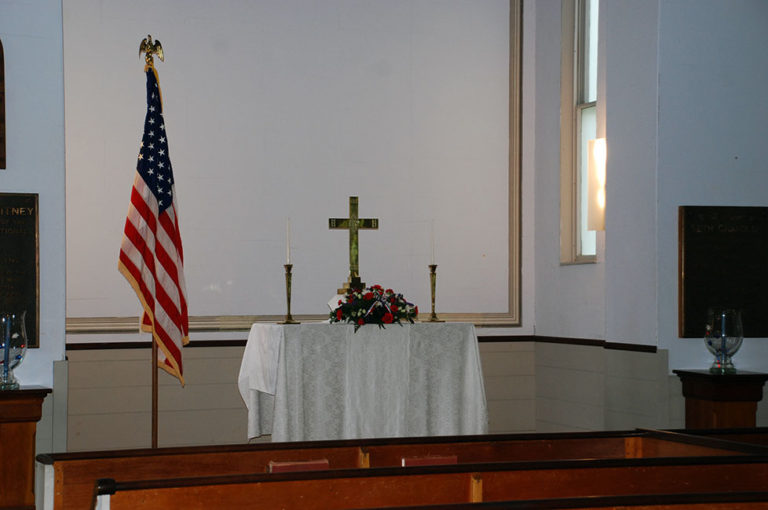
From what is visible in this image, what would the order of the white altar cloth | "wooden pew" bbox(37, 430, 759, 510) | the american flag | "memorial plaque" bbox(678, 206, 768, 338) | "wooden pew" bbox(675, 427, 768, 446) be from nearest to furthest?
"wooden pew" bbox(37, 430, 759, 510)
"wooden pew" bbox(675, 427, 768, 446)
the white altar cloth
the american flag
"memorial plaque" bbox(678, 206, 768, 338)

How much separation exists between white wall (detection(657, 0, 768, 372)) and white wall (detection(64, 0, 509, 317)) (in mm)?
2122

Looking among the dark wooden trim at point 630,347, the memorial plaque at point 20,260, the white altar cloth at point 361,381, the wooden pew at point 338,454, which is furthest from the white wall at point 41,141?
the dark wooden trim at point 630,347

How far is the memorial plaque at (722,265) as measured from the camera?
6441 millimetres

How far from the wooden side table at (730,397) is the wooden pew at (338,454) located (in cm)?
247

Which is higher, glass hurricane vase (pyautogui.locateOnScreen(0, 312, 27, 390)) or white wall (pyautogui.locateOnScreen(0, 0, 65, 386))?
white wall (pyautogui.locateOnScreen(0, 0, 65, 386))

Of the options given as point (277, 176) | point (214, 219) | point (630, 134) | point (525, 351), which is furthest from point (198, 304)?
point (630, 134)

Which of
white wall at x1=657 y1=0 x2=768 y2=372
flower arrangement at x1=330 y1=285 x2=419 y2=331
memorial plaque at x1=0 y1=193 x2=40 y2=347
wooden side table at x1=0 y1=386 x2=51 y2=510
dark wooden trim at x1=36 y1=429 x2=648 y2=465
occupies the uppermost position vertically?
white wall at x1=657 y1=0 x2=768 y2=372

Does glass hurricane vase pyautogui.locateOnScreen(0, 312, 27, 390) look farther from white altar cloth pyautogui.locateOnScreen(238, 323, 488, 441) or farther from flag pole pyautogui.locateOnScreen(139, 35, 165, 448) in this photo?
white altar cloth pyautogui.locateOnScreen(238, 323, 488, 441)

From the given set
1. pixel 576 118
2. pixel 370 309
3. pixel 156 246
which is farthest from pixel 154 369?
pixel 576 118

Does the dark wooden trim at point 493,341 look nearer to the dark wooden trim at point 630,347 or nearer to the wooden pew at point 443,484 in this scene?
the dark wooden trim at point 630,347

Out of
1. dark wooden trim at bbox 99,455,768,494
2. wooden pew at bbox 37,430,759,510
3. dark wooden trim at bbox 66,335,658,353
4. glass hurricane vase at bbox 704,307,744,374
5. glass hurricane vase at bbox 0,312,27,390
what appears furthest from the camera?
dark wooden trim at bbox 66,335,658,353

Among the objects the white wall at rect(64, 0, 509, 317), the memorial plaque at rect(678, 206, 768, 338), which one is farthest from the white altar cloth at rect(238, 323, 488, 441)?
the white wall at rect(64, 0, 509, 317)

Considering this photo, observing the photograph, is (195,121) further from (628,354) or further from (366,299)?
(628,354)

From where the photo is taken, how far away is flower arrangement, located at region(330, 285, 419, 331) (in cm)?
610
